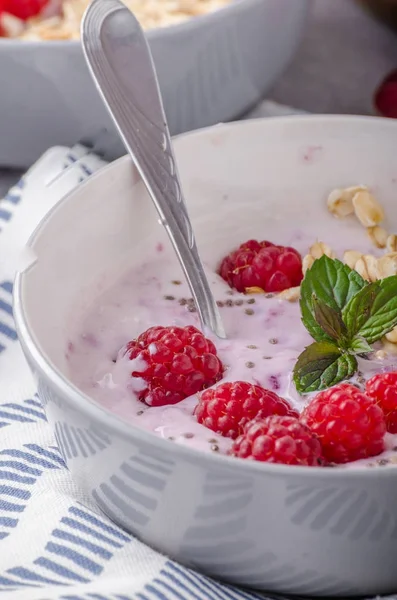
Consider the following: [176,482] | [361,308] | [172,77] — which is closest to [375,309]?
[361,308]

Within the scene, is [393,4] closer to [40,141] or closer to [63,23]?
[63,23]

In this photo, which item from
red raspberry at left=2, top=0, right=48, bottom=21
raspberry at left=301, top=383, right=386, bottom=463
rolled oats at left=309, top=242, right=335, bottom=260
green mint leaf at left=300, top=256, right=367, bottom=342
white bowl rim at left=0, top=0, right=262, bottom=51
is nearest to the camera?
raspberry at left=301, top=383, right=386, bottom=463

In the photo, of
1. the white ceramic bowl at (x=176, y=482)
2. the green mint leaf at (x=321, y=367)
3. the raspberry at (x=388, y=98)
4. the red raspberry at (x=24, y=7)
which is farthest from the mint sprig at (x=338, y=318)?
the red raspberry at (x=24, y=7)

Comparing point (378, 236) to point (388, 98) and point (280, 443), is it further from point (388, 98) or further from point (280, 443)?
point (280, 443)

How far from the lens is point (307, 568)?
96 cm

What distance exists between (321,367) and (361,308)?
0.34 ft

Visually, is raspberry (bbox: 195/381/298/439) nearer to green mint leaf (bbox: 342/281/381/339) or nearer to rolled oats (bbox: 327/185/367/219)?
green mint leaf (bbox: 342/281/381/339)

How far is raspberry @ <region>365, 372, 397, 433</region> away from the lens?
3.49 feet

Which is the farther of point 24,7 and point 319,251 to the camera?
point 24,7

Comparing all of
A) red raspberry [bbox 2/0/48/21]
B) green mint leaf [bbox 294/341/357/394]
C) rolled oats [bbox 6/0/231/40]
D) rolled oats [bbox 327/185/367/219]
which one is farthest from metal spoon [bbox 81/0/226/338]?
red raspberry [bbox 2/0/48/21]

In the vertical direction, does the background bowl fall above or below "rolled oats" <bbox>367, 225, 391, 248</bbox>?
above

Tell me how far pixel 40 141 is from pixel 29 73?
0.44ft

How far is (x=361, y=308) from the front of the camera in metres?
1.21

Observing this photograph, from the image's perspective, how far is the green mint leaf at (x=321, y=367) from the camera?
3.69ft
